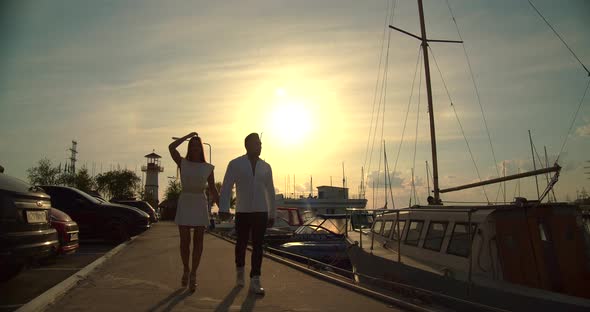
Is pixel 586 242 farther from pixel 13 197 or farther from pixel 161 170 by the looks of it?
pixel 161 170

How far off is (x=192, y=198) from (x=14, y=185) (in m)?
2.24

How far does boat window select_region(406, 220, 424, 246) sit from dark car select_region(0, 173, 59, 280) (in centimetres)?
656

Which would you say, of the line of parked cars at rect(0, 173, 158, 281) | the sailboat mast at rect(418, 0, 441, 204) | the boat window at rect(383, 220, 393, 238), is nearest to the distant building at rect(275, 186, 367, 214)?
the sailboat mast at rect(418, 0, 441, 204)

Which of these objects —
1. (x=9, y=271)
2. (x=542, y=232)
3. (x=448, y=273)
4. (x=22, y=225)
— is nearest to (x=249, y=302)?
(x=22, y=225)

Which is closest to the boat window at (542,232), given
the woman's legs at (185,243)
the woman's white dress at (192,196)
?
the woman's white dress at (192,196)

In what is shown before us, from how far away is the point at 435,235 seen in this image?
9195mm

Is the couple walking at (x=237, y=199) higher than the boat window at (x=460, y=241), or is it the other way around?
the couple walking at (x=237, y=199)

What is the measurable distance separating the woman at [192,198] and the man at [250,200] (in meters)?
0.29

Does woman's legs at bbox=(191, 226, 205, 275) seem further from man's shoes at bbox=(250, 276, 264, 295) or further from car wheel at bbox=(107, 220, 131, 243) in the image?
car wheel at bbox=(107, 220, 131, 243)

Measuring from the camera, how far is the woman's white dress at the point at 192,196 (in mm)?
6539

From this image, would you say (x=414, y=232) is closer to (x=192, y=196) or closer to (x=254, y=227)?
(x=254, y=227)

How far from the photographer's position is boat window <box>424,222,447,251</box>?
8938mm

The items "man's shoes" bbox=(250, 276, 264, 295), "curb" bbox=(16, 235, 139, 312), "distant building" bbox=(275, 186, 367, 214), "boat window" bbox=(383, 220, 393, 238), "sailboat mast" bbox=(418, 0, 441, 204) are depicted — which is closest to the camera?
"curb" bbox=(16, 235, 139, 312)

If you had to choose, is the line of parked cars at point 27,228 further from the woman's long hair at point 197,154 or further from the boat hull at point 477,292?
the boat hull at point 477,292
